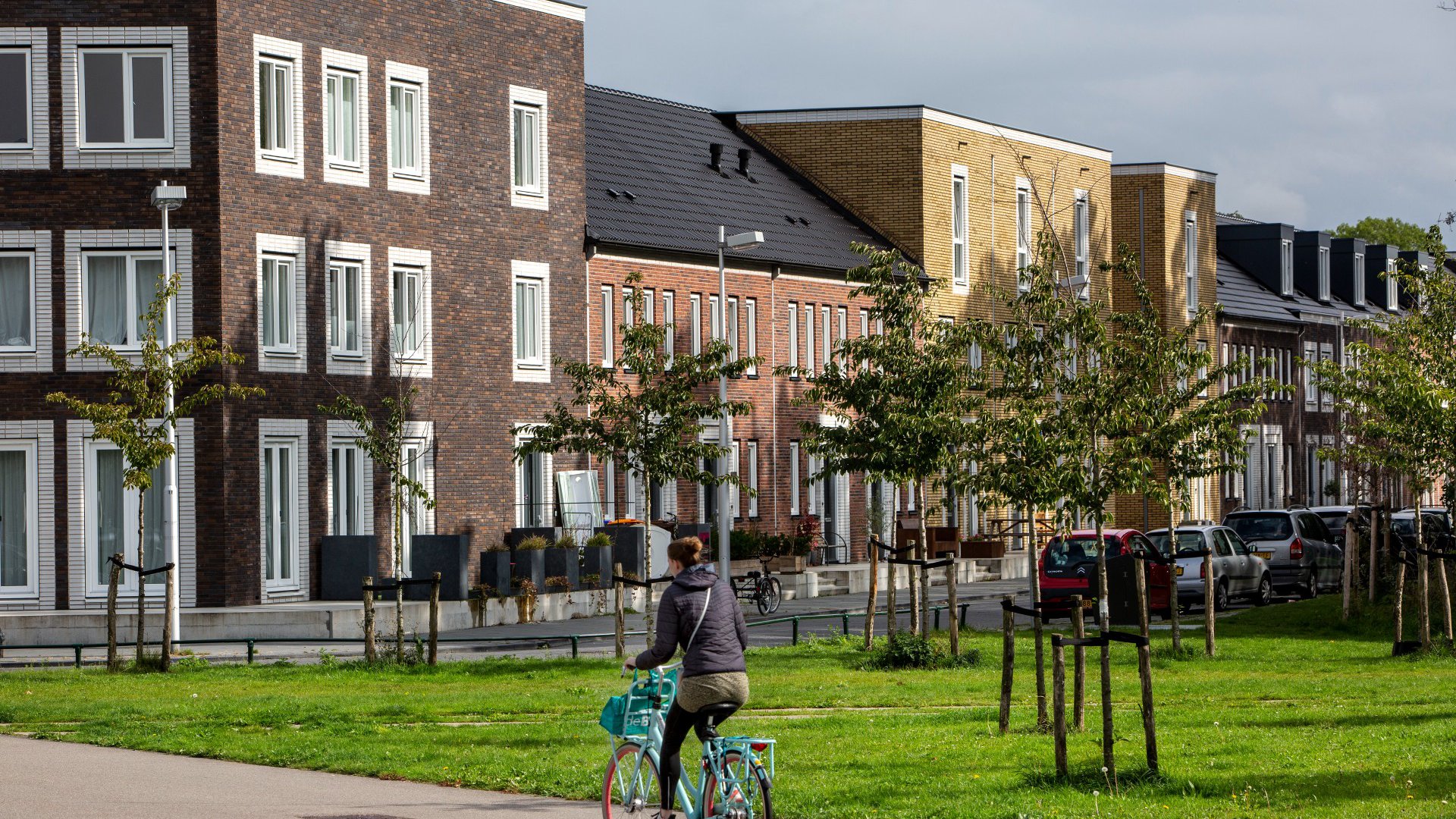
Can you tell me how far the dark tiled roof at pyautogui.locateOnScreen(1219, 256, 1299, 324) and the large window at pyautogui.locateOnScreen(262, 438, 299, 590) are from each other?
4141cm

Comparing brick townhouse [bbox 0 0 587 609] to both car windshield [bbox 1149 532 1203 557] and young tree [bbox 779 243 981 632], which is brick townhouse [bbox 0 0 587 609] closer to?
young tree [bbox 779 243 981 632]

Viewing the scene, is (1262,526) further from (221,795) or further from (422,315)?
(221,795)

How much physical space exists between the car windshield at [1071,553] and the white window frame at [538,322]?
11908 millimetres

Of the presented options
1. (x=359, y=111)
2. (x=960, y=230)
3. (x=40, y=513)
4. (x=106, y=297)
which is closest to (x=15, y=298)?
(x=106, y=297)

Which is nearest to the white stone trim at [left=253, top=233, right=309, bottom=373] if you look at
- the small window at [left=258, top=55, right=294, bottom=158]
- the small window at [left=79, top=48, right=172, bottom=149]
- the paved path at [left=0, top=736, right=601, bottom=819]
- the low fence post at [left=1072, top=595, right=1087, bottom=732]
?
the small window at [left=258, top=55, right=294, bottom=158]

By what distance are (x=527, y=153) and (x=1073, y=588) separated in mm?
14587

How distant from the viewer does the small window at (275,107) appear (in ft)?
114

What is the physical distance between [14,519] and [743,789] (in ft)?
85.5

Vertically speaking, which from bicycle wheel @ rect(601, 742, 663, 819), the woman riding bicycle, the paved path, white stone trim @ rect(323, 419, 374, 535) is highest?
white stone trim @ rect(323, 419, 374, 535)

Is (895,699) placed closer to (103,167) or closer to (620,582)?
(620,582)

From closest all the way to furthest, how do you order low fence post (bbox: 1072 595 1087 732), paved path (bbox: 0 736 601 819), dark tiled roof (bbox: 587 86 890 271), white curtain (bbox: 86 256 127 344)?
1. paved path (bbox: 0 736 601 819)
2. low fence post (bbox: 1072 595 1087 732)
3. white curtain (bbox: 86 256 127 344)
4. dark tiled roof (bbox: 587 86 890 271)

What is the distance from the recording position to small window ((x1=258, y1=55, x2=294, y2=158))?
114 ft

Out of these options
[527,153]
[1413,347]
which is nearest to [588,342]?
[527,153]

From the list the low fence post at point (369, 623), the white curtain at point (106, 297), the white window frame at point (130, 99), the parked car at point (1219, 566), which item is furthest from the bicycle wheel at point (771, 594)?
the white window frame at point (130, 99)
